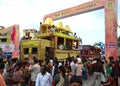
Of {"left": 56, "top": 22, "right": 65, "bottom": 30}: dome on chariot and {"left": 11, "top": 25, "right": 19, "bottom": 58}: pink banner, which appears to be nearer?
{"left": 11, "top": 25, "right": 19, "bottom": 58}: pink banner

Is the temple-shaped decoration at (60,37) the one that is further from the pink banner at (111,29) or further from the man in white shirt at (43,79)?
the man in white shirt at (43,79)

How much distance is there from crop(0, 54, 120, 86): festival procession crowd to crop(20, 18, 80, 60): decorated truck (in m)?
2.46

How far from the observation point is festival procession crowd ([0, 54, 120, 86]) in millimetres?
8891

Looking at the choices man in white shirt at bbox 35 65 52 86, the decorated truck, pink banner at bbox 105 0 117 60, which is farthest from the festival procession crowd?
the decorated truck

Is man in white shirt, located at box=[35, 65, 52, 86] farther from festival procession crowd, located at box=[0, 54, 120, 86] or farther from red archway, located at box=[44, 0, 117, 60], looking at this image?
red archway, located at box=[44, 0, 117, 60]

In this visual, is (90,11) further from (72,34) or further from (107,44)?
(107,44)

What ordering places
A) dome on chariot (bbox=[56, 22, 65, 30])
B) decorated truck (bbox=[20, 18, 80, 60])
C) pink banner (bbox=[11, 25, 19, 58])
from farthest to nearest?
dome on chariot (bbox=[56, 22, 65, 30]) → decorated truck (bbox=[20, 18, 80, 60]) → pink banner (bbox=[11, 25, 19, 58])

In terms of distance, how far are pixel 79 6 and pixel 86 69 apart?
5.55 meters

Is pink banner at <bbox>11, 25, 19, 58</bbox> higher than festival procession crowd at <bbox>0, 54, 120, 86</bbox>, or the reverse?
pink banner at <bbox>11, 25, 19, 58</bbox>

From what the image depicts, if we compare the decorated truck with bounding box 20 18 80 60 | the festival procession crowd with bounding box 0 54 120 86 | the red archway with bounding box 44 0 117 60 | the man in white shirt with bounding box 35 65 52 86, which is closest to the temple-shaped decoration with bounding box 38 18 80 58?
the decorated truck with bounding box 20 18 80 60

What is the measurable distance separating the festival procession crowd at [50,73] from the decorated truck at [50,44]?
2.46m

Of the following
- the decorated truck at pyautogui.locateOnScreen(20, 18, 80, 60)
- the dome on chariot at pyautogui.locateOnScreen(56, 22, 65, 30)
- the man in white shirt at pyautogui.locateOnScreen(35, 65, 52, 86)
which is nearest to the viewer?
the man in white shirt at pyautogui.locateOnScreen(35, 65, 52, 86)

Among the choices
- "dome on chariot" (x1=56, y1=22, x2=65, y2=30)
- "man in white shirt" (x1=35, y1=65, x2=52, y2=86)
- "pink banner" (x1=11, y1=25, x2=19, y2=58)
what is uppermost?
"dome on chariot" (x1=56, y1=22, x2=65, y2=30)

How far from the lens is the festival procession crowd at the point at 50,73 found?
8.89 meters
